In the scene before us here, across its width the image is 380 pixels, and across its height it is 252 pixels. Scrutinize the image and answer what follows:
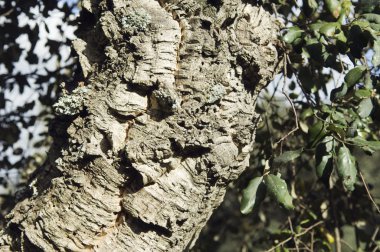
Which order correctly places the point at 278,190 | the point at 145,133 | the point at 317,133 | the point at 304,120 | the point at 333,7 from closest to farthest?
the point at 145,133 < the point at 278,190 < the point at 317,133 < the point at 333,7 < the point at 304,120

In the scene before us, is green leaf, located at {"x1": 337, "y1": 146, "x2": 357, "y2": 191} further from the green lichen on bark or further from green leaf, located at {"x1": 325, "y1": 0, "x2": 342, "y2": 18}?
the green lichen on bark

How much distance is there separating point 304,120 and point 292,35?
→ 965mm

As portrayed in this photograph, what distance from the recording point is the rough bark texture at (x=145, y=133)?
1655mm

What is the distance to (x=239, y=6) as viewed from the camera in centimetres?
184

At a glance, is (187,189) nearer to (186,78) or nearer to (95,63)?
(186,78)

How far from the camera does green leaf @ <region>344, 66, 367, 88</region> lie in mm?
2015

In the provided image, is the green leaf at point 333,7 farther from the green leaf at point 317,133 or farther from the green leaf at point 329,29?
the green leaf at point 317,133

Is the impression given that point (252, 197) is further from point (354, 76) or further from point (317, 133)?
point (354, 76)

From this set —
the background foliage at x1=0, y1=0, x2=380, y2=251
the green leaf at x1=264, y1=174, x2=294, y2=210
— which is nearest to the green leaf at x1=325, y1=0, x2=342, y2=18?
the background foliage at x1=0, y1=0, x2=380, y2=251

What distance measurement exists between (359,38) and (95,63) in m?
0.90

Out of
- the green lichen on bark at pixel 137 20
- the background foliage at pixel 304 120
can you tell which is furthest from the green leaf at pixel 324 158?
the green lichen on bark at pixel 137 20

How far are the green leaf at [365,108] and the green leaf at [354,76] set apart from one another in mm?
100

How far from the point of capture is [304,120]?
A: 115 inches

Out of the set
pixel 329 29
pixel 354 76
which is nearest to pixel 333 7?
pixel 329 29
